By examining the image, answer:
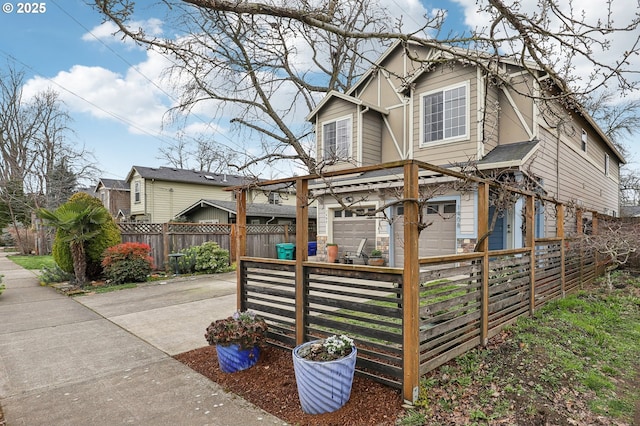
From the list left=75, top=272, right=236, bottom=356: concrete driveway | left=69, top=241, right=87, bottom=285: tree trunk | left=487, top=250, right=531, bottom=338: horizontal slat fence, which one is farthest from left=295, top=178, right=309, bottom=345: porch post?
left=69, top=241, right=87, bottom=285: tree trunk

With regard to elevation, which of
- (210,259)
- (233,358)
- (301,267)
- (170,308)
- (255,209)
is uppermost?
(255,209)

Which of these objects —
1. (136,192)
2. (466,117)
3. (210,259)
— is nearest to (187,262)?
(210,259)

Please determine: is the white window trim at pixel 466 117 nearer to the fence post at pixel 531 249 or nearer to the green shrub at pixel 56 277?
the fence post at pixel 531 249

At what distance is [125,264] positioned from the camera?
9125mm

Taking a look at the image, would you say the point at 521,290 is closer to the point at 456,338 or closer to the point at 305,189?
the point at 456,338

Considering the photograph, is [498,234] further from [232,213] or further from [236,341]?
[232,213]

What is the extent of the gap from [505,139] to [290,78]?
32.6ft

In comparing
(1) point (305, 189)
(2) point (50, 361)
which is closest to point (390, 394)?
(1) point (305, 189)

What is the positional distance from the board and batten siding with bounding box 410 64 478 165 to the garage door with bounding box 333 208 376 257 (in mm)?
2675

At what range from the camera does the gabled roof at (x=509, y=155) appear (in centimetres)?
733

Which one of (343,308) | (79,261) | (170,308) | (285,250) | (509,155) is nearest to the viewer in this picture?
(343,308)

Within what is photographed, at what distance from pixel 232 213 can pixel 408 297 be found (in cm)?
1570

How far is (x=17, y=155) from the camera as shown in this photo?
1980 cm

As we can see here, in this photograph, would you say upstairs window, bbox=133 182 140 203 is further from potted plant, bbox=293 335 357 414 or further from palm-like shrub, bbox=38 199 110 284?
potted plant, bbox=293 335 357 414
